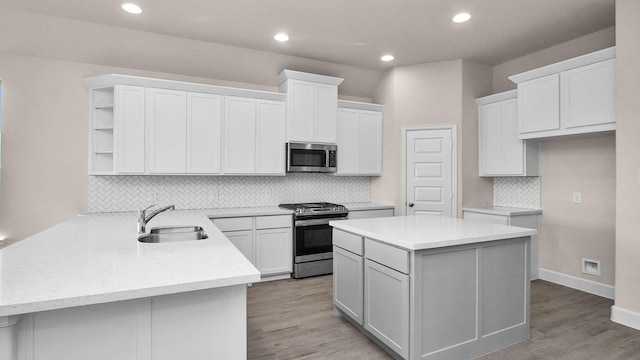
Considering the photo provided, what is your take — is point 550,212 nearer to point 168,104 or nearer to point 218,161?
point 218,161

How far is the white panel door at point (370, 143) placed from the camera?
5055 millimetres

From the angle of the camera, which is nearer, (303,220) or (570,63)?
(570,63)

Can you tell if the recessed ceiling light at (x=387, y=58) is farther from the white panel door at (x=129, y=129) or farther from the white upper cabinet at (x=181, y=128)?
the white panel door at (x=129, y=129)

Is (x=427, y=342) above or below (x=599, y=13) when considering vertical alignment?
below

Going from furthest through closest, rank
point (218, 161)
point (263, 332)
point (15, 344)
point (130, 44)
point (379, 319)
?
point (218, 161) < point (130, 44) < point (263, 332) < point (379, 319) < point (15, 344)

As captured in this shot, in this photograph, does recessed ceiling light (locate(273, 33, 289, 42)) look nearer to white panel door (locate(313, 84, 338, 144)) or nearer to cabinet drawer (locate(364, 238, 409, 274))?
white panel door (locate(313, 84, 338, 144))

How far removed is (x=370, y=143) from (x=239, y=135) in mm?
2065

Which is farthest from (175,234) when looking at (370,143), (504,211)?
(504,211)

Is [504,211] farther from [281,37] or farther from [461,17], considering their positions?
[281,37]

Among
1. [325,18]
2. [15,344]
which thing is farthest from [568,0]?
[15,344]

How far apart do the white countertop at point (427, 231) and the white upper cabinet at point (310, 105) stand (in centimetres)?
196

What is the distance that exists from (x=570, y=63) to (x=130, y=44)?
4918mm

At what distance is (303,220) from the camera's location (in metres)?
4.25

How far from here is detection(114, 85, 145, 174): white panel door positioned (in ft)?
11.9
